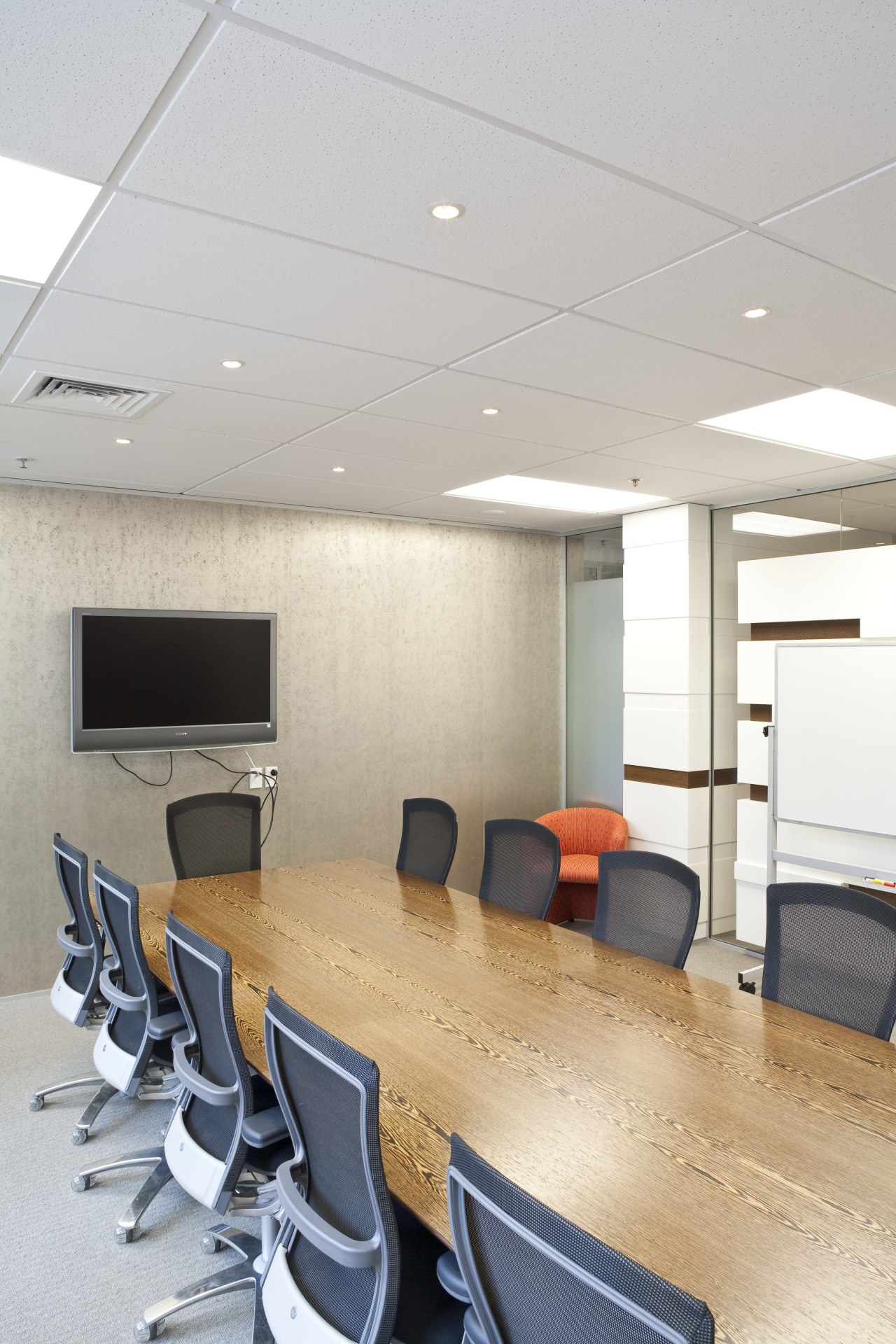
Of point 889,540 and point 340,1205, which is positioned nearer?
point 340,1205

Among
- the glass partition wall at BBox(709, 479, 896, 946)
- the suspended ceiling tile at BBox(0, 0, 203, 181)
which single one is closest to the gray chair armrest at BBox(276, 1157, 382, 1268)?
the suspended ceiling tile at BBox(0, 0, 203, 181)

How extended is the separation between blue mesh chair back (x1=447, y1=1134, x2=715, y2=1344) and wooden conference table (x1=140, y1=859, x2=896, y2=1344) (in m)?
0.32

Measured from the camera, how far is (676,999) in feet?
9.93

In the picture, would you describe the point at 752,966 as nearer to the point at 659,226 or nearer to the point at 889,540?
the point at 889,540

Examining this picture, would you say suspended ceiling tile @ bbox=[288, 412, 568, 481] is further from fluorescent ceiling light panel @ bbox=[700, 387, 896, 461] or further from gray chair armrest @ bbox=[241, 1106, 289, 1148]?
gray chair armrest @ bbox=[241, 1106, 289, 1148]

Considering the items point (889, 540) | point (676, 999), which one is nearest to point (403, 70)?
point (676, 999)

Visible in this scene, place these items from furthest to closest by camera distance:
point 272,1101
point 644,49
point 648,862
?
1. point 648,862
2. point 272,1101
3. point 644,49

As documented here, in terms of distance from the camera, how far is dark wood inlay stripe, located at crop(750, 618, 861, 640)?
18.1 feet

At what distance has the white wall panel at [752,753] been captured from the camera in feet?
19.9

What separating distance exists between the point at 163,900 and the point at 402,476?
8.68ft

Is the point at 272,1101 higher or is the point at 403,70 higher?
the point at 403,70

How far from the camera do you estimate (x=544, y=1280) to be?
1.35 meters

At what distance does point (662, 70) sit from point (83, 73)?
1.05 metres

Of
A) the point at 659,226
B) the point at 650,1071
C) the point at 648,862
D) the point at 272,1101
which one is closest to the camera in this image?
the point at 659,226
